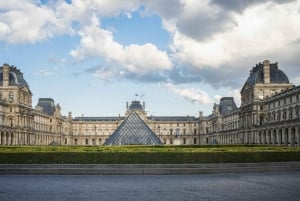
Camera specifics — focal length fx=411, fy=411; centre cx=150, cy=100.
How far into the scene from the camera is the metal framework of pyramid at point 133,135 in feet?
185

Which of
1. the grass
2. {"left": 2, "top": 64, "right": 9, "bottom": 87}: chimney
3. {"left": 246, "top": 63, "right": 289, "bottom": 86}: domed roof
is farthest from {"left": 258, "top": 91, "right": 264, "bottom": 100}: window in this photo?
the grass

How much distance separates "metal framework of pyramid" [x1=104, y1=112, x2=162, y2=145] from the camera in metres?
56.3

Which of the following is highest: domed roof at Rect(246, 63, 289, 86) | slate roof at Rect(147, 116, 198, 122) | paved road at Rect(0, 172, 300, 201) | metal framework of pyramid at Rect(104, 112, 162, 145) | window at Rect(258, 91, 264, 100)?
domed roof at Rect(246, 63, 289, 86)

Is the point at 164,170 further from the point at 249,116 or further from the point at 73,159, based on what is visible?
the point at 249,116

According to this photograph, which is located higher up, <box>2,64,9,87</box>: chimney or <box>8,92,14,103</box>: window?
<box>2,64,9,87</box>: chimney

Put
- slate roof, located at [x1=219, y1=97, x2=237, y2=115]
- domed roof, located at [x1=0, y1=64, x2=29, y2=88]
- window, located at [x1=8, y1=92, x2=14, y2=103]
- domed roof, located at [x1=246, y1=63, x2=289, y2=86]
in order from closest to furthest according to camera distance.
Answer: domed roof, located at [x1=246, y1=63, x2=289, y2=86] → window, located at [x1=8, y1=92, x2=14, y2=103] → domed roof, located at [x1=0, y1=64, x2=29, y2=88] → slate roof, located at [x1=219, y1=97, x2=237, y2=115]

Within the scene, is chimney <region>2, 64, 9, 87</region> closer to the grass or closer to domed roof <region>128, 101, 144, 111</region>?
domed roof <region>128, 101, 144, 111</region>

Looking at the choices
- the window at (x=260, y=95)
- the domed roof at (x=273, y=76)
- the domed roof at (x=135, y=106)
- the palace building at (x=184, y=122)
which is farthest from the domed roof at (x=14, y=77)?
the domed roof at (x=135, y=106)

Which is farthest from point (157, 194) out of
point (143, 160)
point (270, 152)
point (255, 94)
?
point (255, 94)

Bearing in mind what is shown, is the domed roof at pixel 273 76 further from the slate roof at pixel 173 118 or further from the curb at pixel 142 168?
the slate roof at pixel 173 118

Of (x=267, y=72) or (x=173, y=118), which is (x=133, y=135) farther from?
(x=173, y=118)

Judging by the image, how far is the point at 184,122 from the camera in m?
154

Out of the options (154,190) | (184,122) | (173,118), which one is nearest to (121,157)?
(154,190)

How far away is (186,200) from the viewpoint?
46.2 ft
